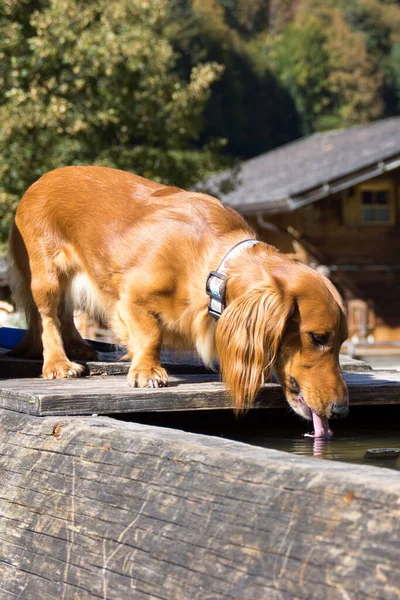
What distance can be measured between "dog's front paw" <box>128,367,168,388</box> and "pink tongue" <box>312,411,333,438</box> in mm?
697

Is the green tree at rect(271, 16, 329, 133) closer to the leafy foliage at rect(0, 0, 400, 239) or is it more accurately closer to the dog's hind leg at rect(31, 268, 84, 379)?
the leafy foliage at rect(0, 0, 400, 239)

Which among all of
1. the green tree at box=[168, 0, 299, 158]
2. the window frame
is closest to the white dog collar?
the window frame

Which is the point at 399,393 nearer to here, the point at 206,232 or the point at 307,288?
the point at 307,288

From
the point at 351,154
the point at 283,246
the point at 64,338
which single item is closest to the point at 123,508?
the point at 64,338

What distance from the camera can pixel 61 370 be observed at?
195 inches

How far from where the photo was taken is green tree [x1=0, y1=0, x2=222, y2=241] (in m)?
17.6

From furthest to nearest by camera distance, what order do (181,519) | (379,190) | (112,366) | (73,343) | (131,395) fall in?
1. (379,190)
2. (73,343)
3. (112,366)
4. (131,395)
5. (181,519)

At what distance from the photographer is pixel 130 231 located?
4.90 metres

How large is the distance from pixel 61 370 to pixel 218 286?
1048 millimetres

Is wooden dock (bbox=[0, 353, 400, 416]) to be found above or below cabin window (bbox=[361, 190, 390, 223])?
above

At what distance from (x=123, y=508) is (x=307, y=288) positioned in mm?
1640

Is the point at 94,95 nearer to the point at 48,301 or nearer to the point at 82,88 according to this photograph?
the point at 82,88

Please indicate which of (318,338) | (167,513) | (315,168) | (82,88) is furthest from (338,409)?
(315,168)

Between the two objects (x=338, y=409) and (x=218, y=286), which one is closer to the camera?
(x=338, y=409)
